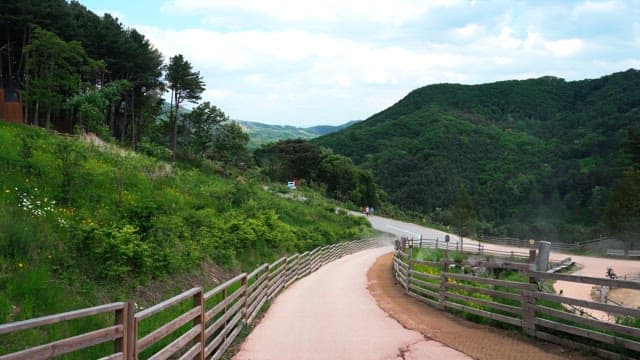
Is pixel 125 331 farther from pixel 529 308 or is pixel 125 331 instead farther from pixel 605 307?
pixel 529 308

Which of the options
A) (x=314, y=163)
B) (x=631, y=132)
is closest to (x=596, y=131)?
(x=631, y=132)

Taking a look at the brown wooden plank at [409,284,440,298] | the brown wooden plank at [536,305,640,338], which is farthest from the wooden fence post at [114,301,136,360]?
the brown wooden plank at [409,284,440,298]

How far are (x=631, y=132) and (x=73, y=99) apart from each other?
232 feet

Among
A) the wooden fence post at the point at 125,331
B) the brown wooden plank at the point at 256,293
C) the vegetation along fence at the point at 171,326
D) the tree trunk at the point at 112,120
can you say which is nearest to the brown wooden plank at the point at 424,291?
the vegetation along fence at the point at 171,326

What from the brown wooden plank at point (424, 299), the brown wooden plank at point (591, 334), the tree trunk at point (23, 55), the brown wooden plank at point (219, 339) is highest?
the tree trunk at point (23, 55)

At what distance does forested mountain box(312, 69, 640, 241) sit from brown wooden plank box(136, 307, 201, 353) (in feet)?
208

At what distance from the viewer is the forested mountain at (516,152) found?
9991 centimetres

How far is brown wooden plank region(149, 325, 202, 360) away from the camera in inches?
221

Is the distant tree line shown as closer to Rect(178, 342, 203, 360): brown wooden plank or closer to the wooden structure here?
the wooden structure

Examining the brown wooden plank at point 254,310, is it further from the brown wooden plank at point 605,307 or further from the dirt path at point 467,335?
the brown wooden plank at point 605,307

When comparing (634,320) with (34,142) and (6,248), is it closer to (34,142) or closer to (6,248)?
(6,248)

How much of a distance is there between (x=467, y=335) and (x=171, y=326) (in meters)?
5.98

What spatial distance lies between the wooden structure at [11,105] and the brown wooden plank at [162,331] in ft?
140

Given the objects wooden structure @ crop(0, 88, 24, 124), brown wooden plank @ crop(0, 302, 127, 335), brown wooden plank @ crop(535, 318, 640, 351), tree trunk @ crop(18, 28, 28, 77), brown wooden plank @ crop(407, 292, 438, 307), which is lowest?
brown wooden plank @ crop(407, 292, 438, 307)
